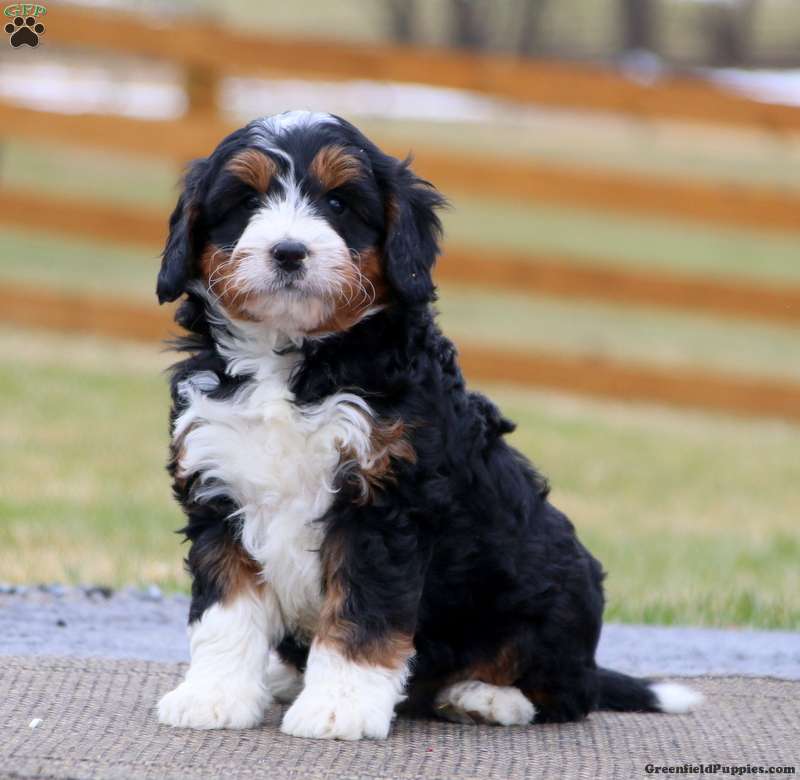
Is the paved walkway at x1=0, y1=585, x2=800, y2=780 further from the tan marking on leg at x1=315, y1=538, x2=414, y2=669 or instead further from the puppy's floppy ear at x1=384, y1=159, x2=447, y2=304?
the puppy's floppy ear at x1=384, y1=159, x2=447, y2=304

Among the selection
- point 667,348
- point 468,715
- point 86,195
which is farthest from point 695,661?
point 86,195

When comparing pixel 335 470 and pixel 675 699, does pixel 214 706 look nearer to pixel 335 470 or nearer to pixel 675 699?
pixel 335 470

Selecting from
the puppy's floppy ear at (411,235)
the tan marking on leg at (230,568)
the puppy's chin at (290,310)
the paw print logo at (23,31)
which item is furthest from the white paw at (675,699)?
the paw print logo at (23,31)

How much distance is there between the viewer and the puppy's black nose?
398cm

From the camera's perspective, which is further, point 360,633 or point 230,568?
point 230,568

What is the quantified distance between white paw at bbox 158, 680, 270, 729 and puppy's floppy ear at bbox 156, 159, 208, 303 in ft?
3.89

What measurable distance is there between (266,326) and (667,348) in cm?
1519

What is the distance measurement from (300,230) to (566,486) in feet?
21.2

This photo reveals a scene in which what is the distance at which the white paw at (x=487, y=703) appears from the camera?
14.7ft

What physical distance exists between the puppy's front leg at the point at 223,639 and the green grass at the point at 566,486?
2982mm

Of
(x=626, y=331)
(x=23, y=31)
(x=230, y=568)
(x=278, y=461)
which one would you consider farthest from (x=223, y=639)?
(x=626, y=331)

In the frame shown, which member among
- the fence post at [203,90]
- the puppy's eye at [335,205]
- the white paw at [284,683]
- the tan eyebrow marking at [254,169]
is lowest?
the white paw at [284,683]

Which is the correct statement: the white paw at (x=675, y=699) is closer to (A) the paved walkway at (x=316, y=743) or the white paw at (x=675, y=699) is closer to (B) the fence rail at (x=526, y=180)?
(A) the paved walkway at (x=316, y=743)

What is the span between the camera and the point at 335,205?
418cm
